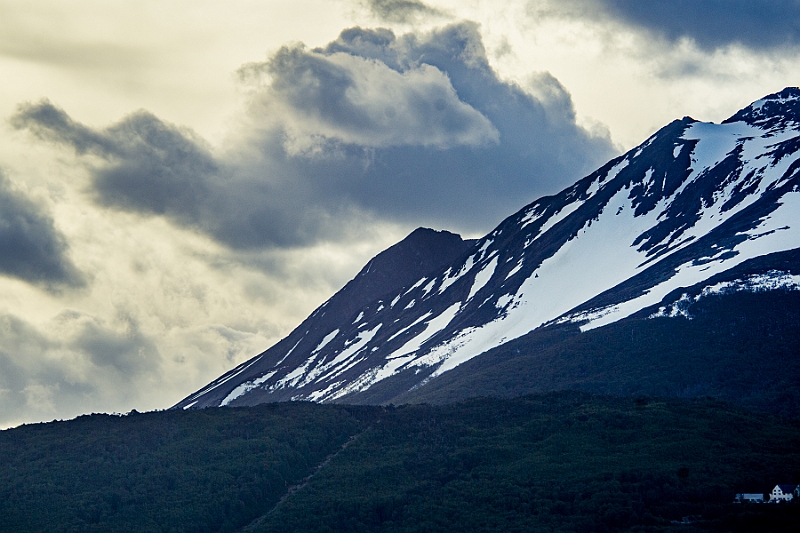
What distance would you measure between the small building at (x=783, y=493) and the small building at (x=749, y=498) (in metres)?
1.17

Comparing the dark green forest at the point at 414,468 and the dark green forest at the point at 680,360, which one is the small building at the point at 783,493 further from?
the dark green forest at the point at 680,360

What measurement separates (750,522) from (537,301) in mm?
110385

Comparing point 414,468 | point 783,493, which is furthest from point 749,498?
point 414,468

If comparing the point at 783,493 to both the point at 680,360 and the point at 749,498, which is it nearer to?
the point at 749,498

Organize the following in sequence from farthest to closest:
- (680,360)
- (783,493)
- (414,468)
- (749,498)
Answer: (680,360) → (414,468) → (749,498) → (783,493)

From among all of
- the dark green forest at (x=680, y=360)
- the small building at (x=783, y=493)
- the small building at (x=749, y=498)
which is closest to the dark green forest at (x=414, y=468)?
the small building at (x=749, y=498)

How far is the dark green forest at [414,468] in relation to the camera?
85.8 metres

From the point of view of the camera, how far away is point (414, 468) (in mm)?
102500

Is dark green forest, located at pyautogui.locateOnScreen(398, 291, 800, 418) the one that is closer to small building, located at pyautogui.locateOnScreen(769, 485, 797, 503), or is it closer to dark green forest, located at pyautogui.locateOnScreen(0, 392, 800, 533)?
dark green forest, located at pyautogui.locateOnScreen(0, 392, 800, 533)

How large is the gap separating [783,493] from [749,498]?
3.25 metres

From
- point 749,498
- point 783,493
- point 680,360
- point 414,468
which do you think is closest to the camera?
point 783,493

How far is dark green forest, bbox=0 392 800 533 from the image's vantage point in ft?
281

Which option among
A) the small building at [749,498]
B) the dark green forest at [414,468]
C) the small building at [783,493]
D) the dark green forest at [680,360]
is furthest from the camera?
the dark green forest at [680,360]

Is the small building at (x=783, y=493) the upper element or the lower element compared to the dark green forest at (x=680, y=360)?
lower
